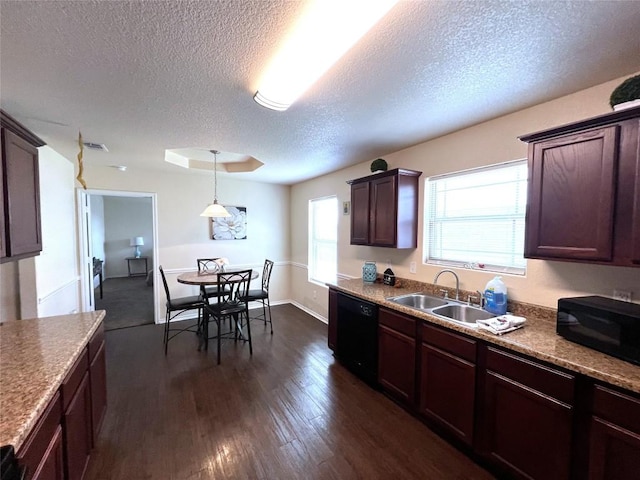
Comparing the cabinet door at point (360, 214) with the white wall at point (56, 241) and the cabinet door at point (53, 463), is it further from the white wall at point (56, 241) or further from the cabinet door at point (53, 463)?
the white wall at point (56, 241)

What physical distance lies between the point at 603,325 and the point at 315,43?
6.73ft

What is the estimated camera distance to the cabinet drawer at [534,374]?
1350 mm

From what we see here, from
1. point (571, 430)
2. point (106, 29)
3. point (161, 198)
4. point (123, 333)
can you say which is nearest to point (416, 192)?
point (571, 430)

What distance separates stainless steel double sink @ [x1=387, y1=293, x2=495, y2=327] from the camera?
220 centimetres

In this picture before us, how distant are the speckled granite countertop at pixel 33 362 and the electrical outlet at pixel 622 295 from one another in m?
2.87

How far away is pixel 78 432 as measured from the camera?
4.84 feet

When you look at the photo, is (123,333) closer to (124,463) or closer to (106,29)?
(124,463)

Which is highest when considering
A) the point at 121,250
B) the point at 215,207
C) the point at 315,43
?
the point at 315,43

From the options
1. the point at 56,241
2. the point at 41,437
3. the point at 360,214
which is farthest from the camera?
the point at 360,214

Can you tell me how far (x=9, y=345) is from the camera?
5.00ft

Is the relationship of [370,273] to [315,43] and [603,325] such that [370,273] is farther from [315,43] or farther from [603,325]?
[315,43]

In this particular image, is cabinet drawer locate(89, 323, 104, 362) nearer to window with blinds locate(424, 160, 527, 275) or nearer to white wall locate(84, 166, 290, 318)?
white wall locate(84, 166, 290, 318)

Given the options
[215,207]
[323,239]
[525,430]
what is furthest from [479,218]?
[215,207]

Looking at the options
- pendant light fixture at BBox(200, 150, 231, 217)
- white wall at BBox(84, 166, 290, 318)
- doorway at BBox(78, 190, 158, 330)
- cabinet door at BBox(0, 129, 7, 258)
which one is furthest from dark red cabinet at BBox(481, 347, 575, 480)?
doorway at BBox(78, 190, 158, 330)
